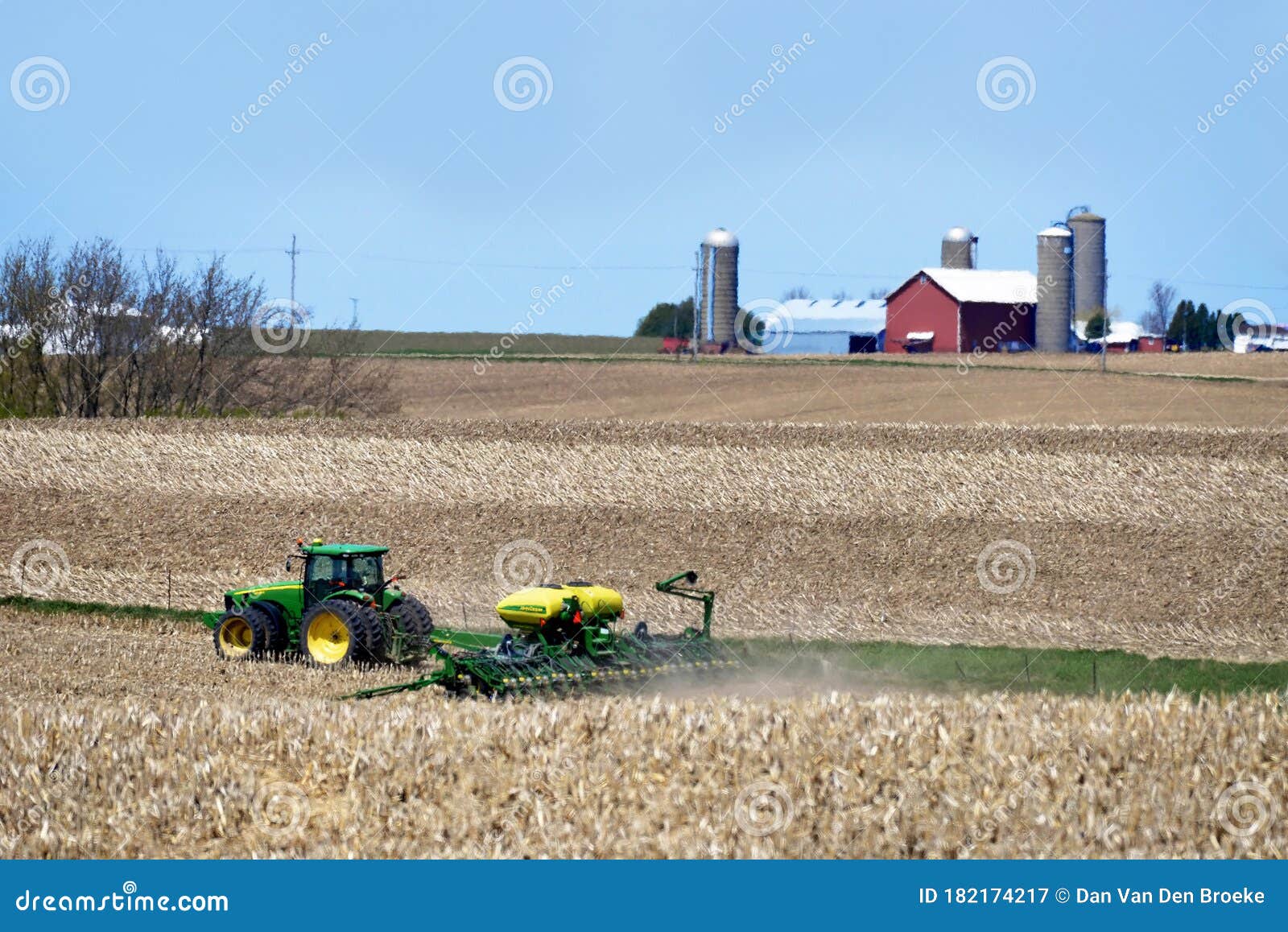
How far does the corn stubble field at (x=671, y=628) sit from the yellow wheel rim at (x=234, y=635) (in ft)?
1.23

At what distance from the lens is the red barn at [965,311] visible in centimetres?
7456

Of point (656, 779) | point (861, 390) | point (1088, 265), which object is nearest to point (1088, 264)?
→ point (1088, 265)

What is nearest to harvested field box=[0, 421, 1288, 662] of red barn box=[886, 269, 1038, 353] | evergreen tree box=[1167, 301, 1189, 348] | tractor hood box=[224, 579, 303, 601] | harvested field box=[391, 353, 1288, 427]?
tractor hood box=[224, 579, 303, 601]

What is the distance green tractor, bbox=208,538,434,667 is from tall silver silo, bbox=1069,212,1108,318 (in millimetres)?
69893

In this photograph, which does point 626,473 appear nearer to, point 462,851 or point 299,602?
point 299,602

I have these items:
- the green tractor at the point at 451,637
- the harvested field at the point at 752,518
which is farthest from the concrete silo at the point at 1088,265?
the green tractor at the point at 451,637

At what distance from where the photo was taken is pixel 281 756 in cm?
1091

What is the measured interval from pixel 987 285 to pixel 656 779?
230 ft

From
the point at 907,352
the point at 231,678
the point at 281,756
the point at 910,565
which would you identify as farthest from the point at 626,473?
the point at 907,352

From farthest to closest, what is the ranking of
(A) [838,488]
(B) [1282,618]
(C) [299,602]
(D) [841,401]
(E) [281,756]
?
(D) [841,401], (A) [838,488], (B) [1282,618], (C) [299,602], (E) [281,756]

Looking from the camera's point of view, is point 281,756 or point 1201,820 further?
point 281,756

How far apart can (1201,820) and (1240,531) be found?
16821mm

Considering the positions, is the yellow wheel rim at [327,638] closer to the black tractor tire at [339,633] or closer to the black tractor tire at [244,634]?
the black tractor tire at [339,633]

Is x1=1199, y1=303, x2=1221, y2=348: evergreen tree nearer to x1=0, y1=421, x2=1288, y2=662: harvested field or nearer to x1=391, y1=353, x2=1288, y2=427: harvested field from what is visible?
x1=391, y1=353, x2=1288, y2=427: harvested field
